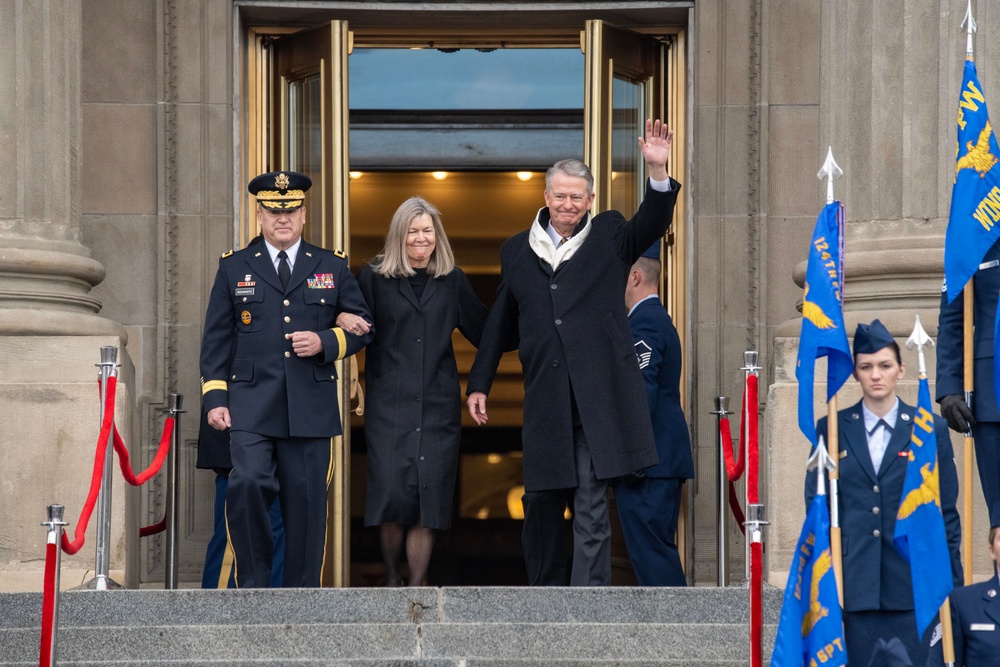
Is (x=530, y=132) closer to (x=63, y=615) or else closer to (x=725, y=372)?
(x=725, y=372)

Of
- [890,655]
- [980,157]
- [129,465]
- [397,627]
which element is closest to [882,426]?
[890,655]

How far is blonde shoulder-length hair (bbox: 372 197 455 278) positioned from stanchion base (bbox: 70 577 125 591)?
189 centimetres

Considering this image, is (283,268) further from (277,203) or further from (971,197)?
(971,197)

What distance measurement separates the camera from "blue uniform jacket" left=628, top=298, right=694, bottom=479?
27.2 ft

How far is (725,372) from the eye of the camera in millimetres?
10383

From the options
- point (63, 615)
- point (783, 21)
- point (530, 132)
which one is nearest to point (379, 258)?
point (63, 615)

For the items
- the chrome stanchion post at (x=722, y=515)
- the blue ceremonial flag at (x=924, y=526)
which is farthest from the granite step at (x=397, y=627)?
the chrome stanchion post at (x=722, y=515)

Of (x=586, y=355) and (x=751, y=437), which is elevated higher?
(x=586, y=355)

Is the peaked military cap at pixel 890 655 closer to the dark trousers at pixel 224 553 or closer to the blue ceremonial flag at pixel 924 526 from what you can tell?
the blue ceremonial flag at pixel 924 526

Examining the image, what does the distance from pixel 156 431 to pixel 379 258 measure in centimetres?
240

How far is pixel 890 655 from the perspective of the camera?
5582 millimetres

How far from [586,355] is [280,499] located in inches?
59.6

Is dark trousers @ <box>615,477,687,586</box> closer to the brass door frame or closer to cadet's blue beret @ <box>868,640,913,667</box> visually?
the brass door frame

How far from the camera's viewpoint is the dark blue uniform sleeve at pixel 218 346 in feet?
25.6
